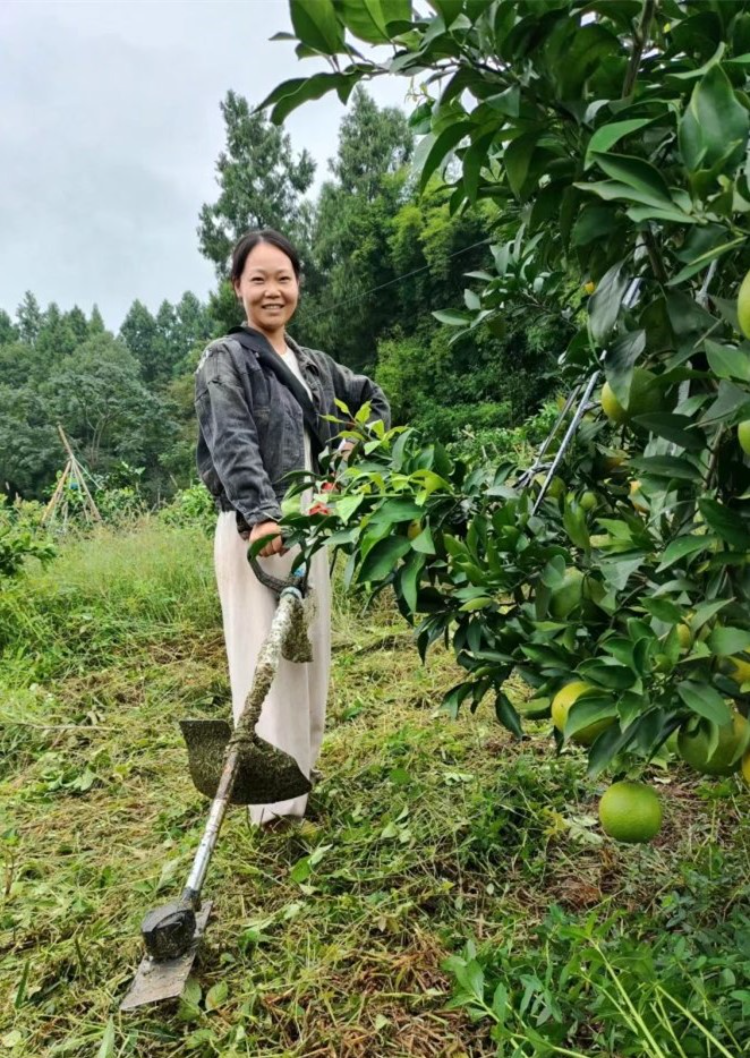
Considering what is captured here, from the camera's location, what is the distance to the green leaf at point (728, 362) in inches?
25.1

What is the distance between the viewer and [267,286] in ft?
6.79

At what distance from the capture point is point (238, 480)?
187cm

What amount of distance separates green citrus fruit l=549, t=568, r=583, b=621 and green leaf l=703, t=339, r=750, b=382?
13.9 inches

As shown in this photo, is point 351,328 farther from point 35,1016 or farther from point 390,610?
point 35,1016

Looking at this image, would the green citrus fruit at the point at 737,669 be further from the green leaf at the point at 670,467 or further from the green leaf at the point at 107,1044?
the green leaf at the point at 107,1044

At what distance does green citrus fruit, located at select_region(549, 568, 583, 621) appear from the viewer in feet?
3.06

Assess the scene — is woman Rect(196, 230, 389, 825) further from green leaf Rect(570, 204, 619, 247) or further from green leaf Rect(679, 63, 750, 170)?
green leaf Rect(679, 63, 750, 170)

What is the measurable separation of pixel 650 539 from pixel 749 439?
23 cm

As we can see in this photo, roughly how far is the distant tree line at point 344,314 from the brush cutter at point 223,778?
7647 millimetres

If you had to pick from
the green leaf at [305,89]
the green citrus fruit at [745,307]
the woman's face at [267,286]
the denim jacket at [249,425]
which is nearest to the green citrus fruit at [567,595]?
the green citrus fruit at [745,307]

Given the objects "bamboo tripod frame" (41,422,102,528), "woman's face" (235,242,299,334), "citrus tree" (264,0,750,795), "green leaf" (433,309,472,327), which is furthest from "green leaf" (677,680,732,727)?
"bamboo tripod frame" (41,422,102,528)

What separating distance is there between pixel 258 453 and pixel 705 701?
4.66 feet

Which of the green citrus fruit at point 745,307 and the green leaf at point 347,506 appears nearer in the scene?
the green citrus fruit at point 745,307

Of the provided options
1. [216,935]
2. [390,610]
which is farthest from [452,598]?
[390,610]
